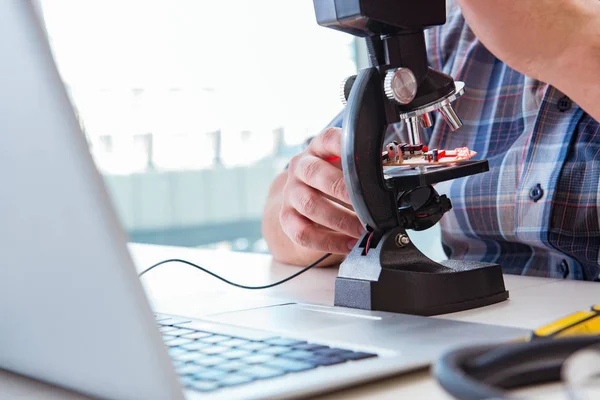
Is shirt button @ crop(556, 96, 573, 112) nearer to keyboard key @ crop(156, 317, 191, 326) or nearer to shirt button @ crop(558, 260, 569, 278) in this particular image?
shirt button @ crop(558, 260, 569, 278)

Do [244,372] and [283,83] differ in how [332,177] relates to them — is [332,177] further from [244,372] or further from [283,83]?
[283,83]

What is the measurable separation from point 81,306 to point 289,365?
0.50ft

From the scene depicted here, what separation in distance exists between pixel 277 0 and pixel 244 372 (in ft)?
15.1

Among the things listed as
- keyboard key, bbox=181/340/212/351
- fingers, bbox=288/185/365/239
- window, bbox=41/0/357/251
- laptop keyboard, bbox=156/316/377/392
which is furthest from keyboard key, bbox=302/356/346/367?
window, bbox=41/0/357/251

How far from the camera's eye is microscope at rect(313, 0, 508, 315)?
0.75 m

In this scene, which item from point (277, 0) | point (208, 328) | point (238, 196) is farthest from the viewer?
point (238, 196)

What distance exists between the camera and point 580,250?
1.11 metres

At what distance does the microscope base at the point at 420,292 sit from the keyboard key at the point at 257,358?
24cm

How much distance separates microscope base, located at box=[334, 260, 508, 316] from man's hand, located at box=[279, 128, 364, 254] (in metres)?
0.19

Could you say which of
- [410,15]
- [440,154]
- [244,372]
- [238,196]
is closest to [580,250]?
[440,154]

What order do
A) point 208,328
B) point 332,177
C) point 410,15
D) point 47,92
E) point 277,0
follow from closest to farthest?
point 47,92 < point 208,328 < point 410,15 < point 332,177 < point 277,0

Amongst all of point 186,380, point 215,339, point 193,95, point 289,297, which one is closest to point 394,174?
point 289,297

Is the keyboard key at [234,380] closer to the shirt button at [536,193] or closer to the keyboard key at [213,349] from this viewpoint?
the keyboard key at [213,349]

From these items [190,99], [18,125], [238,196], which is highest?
[18,125]
